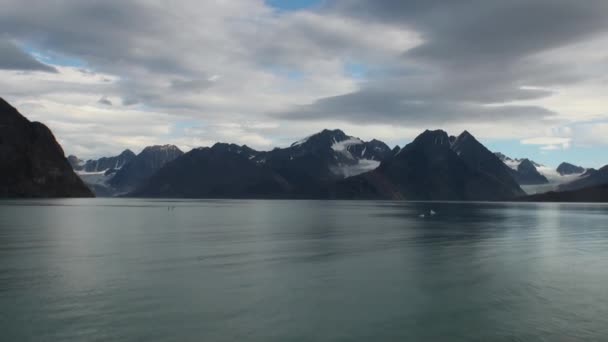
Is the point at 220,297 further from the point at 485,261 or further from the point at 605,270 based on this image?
the point at 605,270

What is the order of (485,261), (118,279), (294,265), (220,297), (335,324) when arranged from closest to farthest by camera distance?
(335,324) → (220,297) → (118,279) → (294,265) → (485,261)

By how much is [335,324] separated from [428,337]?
17.8 feet

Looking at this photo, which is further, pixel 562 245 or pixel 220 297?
pixel 562 245

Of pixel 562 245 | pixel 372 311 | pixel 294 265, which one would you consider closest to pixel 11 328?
pixel 372 311

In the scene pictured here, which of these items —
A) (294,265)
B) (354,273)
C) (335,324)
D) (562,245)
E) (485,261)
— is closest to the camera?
(335,324)

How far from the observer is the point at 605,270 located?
47469 millimetres

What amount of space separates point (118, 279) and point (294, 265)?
57.9ft

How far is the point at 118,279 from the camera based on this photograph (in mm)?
40125

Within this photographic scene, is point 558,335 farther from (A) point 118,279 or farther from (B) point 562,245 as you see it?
(B) point 562,245

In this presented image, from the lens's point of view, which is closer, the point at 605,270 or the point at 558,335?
the point at 558,335

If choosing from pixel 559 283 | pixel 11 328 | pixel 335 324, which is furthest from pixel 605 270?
pixel 11 328

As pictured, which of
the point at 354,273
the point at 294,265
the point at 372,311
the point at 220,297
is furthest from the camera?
the point at 294,265

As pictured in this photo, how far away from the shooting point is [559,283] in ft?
135

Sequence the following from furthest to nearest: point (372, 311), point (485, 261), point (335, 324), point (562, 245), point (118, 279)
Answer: point (562, 245)
point (485, 261)
point (118, 279)
point (372, 311)
point (335, 324)
